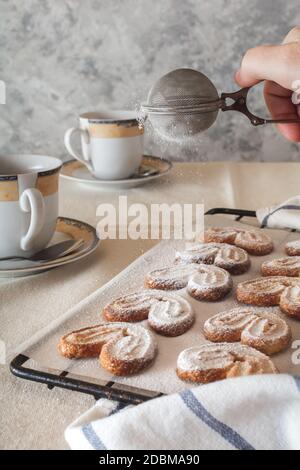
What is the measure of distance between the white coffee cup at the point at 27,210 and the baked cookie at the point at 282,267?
23 centimetres

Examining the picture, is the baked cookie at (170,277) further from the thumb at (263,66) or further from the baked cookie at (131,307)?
the thumb at (263,66)

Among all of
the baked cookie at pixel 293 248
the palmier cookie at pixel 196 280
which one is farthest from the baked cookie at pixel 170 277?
the baked cookie at pixel 293 248

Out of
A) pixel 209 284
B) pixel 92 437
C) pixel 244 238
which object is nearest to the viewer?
pixel 92 437

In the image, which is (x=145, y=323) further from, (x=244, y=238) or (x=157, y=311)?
(x=244, y=238)

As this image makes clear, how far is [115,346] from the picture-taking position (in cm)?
45

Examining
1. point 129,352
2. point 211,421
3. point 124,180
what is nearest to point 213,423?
point 211,421

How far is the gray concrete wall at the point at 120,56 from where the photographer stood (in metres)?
1.07

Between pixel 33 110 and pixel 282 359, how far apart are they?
2.80 feet

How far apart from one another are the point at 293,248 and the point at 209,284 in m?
0.13

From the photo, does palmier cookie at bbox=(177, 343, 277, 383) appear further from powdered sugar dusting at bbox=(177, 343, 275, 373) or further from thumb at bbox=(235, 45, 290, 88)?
thumb at bbox=(235, 45, 290, 88)

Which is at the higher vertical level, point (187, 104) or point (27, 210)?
point (187, 104)

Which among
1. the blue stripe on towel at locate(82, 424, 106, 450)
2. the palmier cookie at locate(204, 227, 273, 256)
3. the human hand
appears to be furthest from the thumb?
the blue stripe on towel at locate(82, 424, 106, 450)

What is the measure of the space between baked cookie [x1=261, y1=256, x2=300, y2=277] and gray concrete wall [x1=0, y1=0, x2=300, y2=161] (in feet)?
1.64
